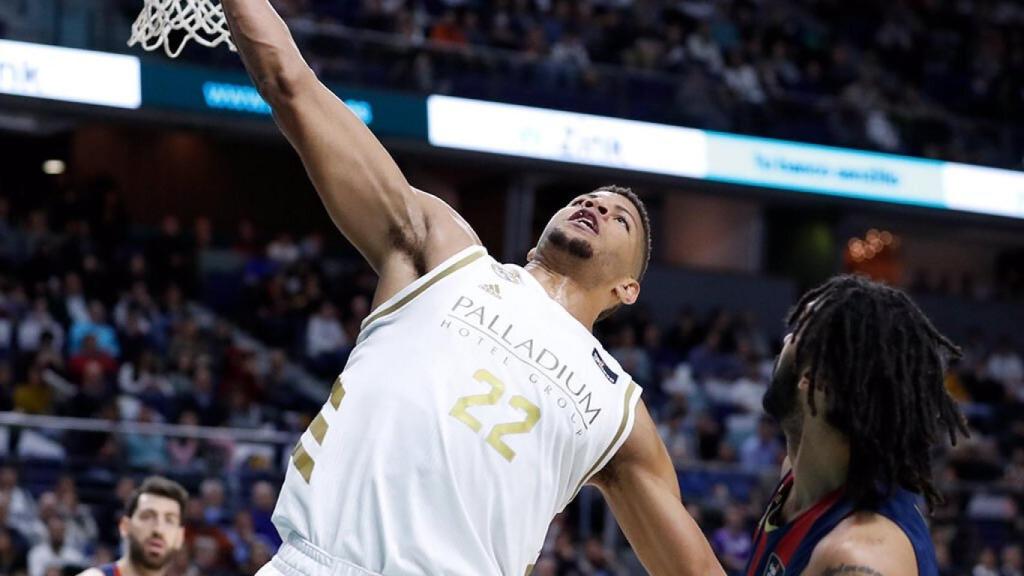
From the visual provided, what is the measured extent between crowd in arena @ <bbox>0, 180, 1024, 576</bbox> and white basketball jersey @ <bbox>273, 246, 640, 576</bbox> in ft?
25.8

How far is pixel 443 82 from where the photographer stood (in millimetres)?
17188

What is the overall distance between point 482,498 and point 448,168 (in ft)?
58.2

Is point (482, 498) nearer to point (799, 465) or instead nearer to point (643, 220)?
point (799, 465)

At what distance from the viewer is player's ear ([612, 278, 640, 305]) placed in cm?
418

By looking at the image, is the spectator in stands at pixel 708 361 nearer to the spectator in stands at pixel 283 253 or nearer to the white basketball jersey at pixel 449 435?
the spectator in stands at pixel 283 253

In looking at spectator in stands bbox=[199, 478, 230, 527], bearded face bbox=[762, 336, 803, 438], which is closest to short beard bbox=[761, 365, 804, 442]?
bearded face bbox=[762, 336, 803, 438]

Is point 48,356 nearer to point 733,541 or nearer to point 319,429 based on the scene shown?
point 733,541

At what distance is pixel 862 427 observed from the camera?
3102 mm

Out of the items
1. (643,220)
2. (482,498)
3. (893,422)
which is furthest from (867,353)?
(643,220)

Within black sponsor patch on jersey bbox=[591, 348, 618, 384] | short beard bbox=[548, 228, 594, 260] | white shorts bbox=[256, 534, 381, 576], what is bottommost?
white shorts bbox=[256, 534, 381, 576]

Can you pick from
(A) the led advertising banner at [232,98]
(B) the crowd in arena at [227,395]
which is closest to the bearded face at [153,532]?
(B) the crowd in arena at [227,395]

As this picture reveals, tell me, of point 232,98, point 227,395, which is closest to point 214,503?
point 227,395

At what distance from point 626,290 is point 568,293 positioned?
0.19m

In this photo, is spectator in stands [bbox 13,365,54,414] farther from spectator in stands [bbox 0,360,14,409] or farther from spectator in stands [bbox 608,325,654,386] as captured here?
spectator in stands [bbox 608,325,654,386]
